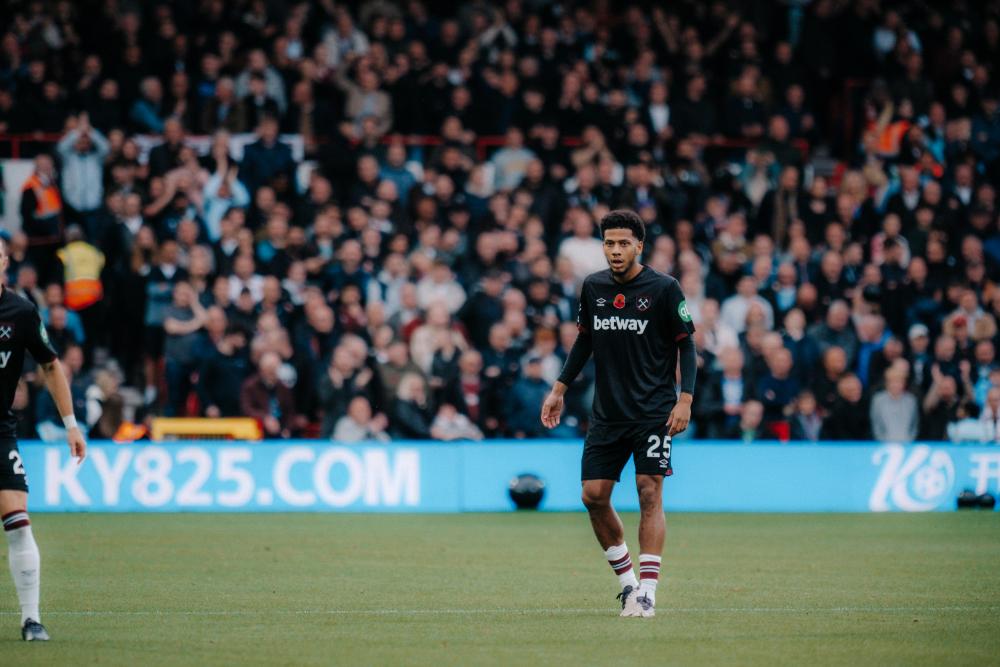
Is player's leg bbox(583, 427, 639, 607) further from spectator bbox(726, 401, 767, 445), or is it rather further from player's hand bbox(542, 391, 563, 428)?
spectator bbox(726, 401, 767, 445)

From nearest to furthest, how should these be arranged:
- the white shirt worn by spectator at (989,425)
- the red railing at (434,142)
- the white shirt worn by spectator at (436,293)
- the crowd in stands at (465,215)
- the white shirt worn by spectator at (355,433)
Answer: the white shirt worn by spectator at (355,433)
the crowd in stands at (465,215)
the white shirt worn by spectator at (989,425)
the white shirt worn by spectator at (436,293)
the red railing at (434,142)

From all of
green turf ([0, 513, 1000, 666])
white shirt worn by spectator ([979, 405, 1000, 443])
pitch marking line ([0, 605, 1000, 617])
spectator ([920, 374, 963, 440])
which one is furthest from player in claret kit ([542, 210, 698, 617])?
white shirt worn by spectator ([979, 405, 1000, 443])

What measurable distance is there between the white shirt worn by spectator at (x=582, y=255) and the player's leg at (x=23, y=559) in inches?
539

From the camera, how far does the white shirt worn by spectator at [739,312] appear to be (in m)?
22.5

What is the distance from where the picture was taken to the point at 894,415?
2159 centimetres

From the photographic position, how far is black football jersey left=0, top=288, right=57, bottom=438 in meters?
9.52

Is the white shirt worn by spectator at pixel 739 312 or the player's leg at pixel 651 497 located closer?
the player's leg at pixel 651 497

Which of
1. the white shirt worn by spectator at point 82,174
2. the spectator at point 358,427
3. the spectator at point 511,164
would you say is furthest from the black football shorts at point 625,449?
the spectator at point 511,164

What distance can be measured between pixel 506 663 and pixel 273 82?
54.4ft

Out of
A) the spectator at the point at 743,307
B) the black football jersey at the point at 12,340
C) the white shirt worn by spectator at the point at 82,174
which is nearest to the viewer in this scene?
the black football jersey at the point at 12,340

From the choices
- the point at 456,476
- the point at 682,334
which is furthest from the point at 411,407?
the point at 682,334

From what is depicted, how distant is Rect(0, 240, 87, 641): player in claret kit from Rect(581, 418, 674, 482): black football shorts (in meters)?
3.18

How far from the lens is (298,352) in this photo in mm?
21141

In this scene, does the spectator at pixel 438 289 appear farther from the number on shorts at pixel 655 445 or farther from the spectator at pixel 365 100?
the number on shorts at pixel 655 445
